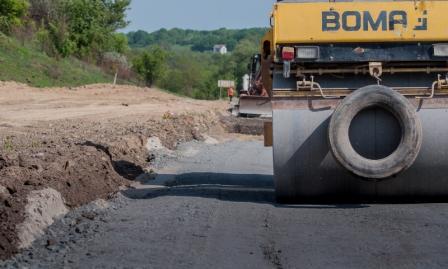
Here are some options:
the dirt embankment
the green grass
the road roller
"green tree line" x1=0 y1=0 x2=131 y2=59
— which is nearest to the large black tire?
the road roller

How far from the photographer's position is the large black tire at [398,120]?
1009 centimetres

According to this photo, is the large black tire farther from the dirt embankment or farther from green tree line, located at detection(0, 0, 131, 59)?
green tree line, located at detection(0, 0, 131, 59)

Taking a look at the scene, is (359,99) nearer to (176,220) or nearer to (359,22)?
(359,22)

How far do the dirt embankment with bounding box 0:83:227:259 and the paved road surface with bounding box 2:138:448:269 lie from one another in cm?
52

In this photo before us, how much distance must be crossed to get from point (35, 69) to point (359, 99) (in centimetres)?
3870

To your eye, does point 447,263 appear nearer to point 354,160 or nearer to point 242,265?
point 242,265

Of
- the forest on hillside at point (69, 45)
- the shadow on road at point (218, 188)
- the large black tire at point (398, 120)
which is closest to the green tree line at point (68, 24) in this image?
the forest on hillside at point (69, 45)

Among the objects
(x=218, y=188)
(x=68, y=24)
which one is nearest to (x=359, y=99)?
(x=218, y=188)

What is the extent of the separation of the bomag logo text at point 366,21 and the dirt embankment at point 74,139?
356cm

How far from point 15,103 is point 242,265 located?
27853 mm

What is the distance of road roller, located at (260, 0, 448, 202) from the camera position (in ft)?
33.6

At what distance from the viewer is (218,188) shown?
42.2 feet

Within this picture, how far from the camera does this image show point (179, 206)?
10.5m

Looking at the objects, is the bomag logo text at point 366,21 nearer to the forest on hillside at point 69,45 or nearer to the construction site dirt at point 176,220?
the construction site dirt at point 176,220
